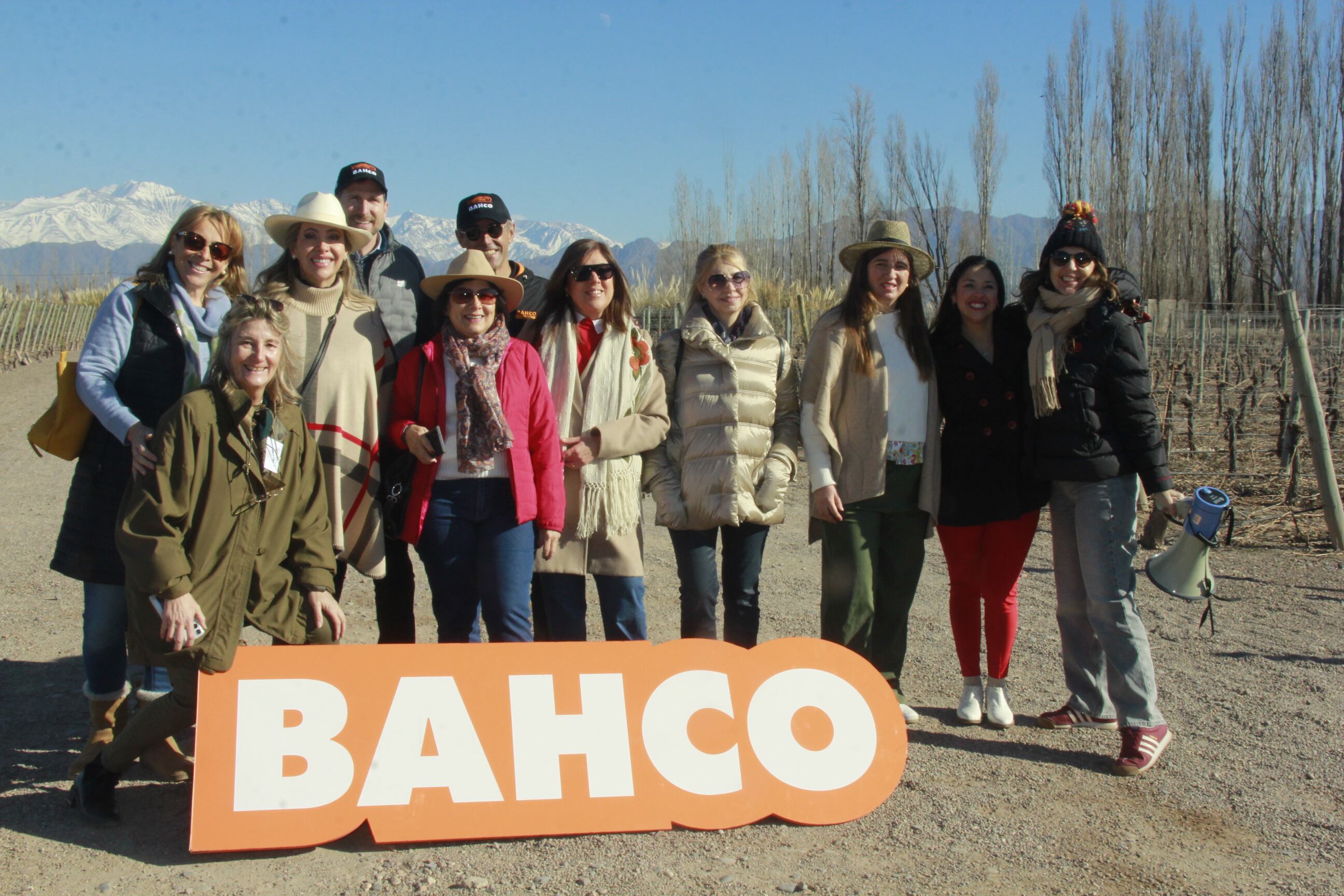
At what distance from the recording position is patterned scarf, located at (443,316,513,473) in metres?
3.37

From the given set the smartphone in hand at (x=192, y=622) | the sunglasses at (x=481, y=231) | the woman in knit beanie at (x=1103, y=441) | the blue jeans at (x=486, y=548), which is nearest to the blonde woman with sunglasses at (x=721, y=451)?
the blue jeans at (x=486, y=548)

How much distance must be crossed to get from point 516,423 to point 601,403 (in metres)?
0.42

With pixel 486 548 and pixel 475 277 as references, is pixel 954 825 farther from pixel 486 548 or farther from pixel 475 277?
pixel 475 277

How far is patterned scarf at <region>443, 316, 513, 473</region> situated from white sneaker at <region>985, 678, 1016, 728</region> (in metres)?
2.24

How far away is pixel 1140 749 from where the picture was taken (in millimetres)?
3547

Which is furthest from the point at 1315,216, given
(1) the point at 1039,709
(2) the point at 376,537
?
(2) the point at 376,537

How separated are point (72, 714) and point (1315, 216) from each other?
36.3 metres

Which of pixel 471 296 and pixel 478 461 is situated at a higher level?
pixel 471 296

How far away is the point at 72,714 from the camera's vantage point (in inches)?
161

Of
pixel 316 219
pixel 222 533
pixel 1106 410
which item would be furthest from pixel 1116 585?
pixel 316 219

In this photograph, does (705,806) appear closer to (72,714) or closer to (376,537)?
(376,537)

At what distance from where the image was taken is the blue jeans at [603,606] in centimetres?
370

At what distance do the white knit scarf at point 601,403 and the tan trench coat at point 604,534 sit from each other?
2 cm

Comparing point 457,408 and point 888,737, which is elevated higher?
point 457,408
